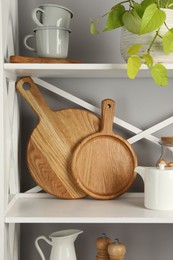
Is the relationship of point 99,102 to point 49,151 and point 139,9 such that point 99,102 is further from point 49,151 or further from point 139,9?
point 139,9

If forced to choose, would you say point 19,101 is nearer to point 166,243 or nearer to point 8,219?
point 8,219

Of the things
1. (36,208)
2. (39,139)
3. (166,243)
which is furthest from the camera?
(166,243)

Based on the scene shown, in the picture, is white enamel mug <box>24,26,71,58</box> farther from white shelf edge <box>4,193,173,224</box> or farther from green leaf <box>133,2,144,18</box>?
white shelf edge <box>4,193,173,224</box>

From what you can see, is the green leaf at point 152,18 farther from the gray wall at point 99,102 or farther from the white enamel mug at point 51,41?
the gray wall at point 99,102

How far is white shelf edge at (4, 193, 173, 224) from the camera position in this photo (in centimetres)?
115

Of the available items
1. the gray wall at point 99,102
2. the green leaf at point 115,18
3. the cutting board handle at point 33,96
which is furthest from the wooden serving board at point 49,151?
the green leaf at point 115,18

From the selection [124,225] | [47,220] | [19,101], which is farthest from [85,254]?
[19,101]

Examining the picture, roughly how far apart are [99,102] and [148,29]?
0.42 metres

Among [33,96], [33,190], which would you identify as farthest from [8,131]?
[33,190]

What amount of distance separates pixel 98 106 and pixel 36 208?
16.4 inches

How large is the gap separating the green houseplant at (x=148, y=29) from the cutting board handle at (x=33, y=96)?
1.06ft

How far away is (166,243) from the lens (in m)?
1.50

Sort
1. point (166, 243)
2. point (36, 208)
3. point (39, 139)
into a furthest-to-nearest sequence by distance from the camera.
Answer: point (166, 243) < point (39, 139) < point (36, 208)

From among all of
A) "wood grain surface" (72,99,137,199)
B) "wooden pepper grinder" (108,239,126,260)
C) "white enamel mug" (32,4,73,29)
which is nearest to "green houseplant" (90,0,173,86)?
"white enamel mug" (32,4,73,29)
